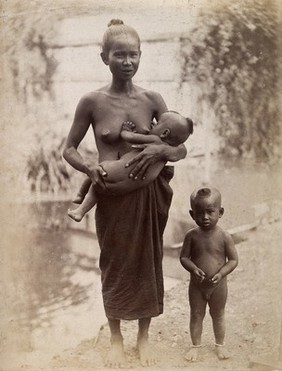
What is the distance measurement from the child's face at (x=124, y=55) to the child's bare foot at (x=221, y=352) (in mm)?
1529

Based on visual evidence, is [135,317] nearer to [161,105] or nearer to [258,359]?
[258,359]

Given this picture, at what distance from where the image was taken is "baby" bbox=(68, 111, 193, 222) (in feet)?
13.2

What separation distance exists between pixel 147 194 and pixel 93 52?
38.5 inches

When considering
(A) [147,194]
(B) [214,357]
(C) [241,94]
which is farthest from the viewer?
(C) [241,94]

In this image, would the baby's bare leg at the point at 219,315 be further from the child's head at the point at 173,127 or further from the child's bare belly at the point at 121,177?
the child's head at the point at 173,127

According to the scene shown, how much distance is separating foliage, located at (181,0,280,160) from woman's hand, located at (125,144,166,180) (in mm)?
810

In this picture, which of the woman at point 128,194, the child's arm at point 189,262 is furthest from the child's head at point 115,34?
the child's arm at point 189,262

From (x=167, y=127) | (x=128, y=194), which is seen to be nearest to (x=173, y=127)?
(x=167, y=127)

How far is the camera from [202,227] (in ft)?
14.1

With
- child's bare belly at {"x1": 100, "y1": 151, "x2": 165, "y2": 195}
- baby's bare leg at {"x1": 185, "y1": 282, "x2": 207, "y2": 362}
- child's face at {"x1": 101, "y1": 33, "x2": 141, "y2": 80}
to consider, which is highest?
child's face at {"x1": 101, "y1": 33, "x2": 141, "y2": 80}

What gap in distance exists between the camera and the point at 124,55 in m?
4.05

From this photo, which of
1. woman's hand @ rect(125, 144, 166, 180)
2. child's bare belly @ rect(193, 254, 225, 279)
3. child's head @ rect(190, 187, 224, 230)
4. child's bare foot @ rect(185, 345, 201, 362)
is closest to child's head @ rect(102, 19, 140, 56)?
woman's hand @ rect(125, 144, 166, 180)

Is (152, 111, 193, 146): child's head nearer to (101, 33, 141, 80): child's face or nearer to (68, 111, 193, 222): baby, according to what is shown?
(68, 111, 193, 222): baby

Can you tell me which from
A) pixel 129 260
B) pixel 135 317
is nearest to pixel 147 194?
pixel 129 260
